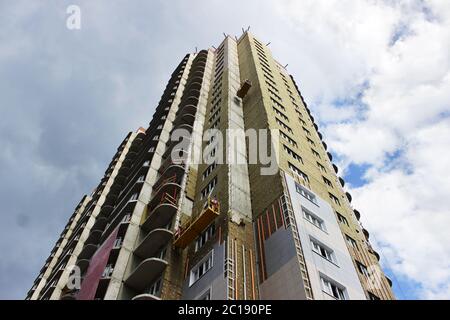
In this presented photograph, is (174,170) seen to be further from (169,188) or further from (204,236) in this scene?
(204,236)

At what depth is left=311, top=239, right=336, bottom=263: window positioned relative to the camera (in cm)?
2202

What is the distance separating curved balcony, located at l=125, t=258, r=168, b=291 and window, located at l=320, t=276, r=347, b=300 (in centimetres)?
947

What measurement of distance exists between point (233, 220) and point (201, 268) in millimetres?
3512

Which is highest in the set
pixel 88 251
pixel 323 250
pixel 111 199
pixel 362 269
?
pixel 111 199

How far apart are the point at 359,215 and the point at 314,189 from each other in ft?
22.9

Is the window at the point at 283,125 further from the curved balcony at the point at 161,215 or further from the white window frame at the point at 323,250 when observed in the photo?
the white window frame at the point at 323,250

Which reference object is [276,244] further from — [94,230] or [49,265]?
[49,265]

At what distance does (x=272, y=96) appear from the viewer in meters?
41.6

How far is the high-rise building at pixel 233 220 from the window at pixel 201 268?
8 centimetres

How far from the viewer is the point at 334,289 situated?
20.3m

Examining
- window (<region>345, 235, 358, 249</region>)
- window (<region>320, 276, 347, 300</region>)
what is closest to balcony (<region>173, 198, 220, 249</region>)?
window (<region>320, 276, 347, 300</region>)

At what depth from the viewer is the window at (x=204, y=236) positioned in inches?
970

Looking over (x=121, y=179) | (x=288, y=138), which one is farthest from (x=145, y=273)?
(x=121, y=179)

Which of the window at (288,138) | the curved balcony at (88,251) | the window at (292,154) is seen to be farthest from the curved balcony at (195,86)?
the curved balcony at (88,251)
